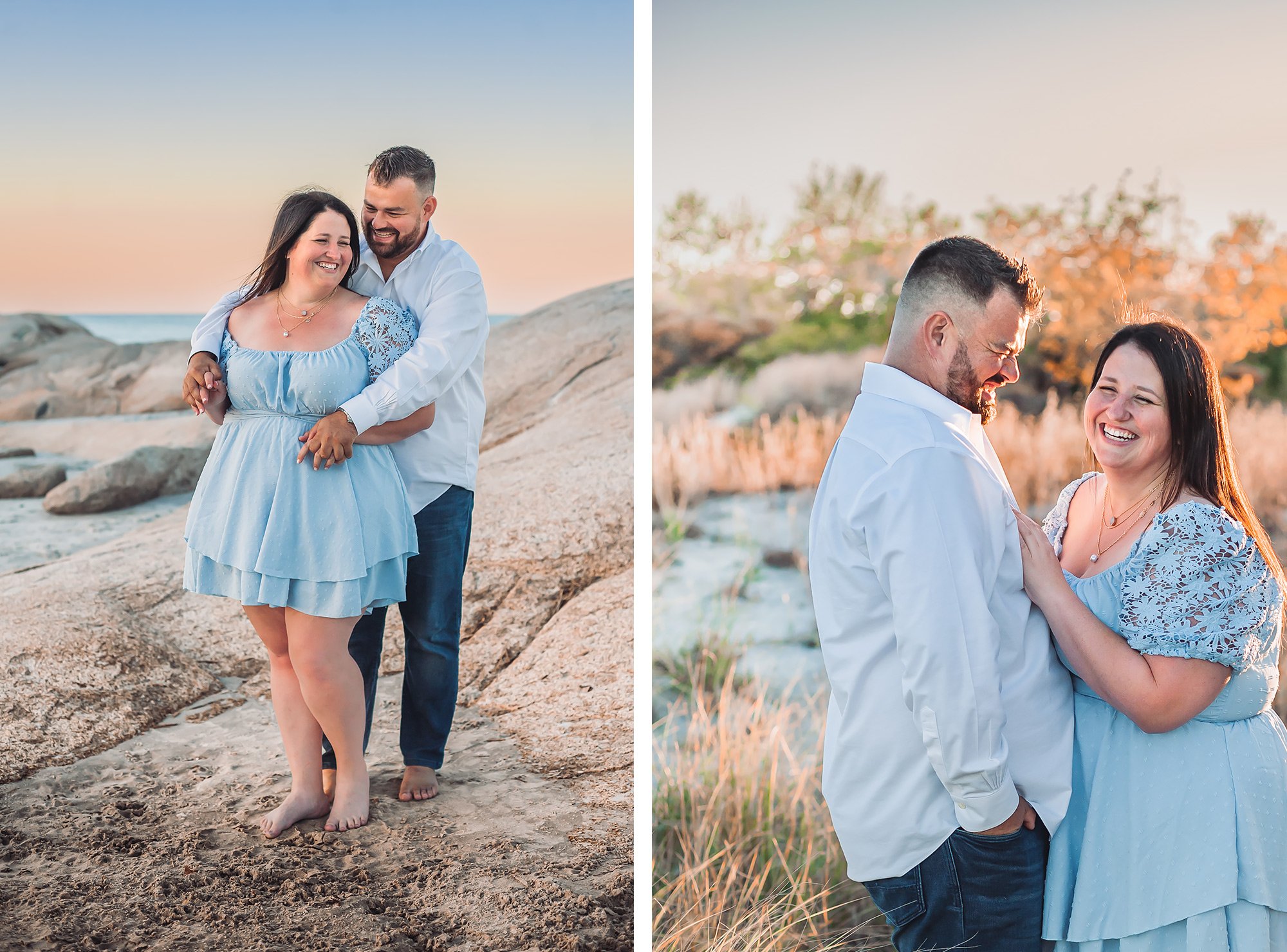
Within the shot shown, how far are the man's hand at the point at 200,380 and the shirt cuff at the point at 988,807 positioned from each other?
5.79 feet

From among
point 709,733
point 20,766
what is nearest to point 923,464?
point 709,733

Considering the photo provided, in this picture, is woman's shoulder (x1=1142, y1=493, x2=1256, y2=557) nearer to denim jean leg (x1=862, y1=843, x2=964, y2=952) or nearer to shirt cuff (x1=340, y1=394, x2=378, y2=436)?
denim jean leg (x1=862, y1=843, x2=964, y2=952)

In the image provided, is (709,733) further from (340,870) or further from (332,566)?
(332,566)

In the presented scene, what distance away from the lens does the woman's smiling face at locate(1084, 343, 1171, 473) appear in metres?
1.67

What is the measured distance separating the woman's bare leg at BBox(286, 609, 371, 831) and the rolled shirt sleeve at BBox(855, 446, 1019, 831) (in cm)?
135

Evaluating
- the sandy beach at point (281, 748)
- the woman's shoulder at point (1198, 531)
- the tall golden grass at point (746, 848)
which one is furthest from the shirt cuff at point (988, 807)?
the sandy beach at point (281, 748)

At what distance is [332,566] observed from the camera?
221 cm

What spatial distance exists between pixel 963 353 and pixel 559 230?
9.70 ft

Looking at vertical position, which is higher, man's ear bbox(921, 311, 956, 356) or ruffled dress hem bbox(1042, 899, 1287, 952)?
man's ear bbox(921, 311, 956, 356)

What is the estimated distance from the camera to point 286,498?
2.19 meters

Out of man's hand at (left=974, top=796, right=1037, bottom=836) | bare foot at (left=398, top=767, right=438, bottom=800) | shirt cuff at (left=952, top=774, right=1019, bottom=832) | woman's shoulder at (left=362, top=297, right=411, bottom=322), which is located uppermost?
woman's shoulder at (left=362, top=297, right=411, bottom=322)

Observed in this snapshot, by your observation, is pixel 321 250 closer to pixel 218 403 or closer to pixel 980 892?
pixel 218 403

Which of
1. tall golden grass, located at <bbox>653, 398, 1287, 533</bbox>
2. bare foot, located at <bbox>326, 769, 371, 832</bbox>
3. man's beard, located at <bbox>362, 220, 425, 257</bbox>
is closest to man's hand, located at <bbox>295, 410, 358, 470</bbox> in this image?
man's beard, located at <bbox>362, 220, 425, 257</bbox>

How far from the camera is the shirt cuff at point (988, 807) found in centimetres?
150
